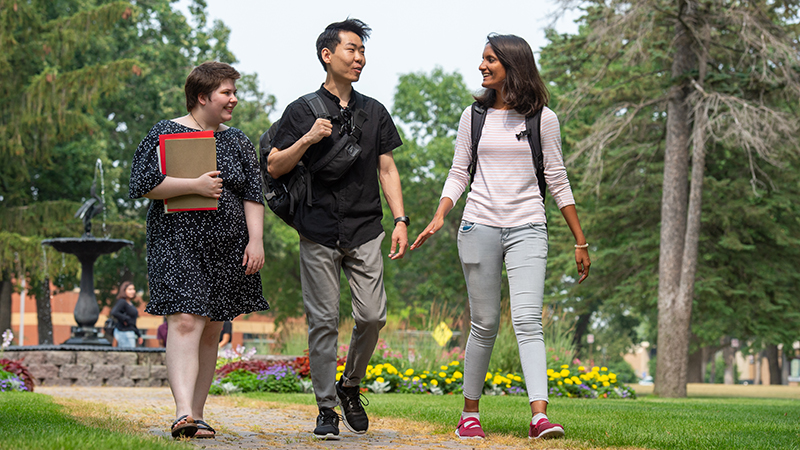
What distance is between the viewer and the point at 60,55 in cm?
2609

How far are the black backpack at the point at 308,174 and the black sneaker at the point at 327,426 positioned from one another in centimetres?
108

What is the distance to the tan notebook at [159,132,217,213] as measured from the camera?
4621mm

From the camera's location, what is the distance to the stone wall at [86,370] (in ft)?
45.9

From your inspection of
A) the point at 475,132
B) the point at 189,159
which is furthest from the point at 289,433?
the point at 475,132

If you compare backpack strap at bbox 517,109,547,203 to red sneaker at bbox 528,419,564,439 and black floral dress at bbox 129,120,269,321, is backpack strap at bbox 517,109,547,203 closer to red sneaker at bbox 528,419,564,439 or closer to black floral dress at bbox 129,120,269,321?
red sneaker at bbox 528,419,564,439

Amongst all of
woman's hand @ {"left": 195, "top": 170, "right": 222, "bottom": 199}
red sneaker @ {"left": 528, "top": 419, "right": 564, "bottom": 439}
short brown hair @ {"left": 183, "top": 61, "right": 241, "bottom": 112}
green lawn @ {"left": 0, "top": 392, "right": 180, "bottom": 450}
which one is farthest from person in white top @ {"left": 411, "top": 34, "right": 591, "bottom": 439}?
green lawn @ {"left": 0, "top": 392, "right": 180, "bottom": 450}

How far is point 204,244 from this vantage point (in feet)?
15.2

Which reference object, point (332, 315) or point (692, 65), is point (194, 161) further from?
point (692, 65)

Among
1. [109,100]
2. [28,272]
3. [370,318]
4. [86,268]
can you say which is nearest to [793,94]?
[86,268]

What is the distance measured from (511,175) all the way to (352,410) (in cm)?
168

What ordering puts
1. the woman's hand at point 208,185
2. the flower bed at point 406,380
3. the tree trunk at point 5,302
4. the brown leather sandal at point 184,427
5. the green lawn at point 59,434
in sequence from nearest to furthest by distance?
the green lawn at point 59,434, the brown leather sandal at point 184,427, the woman's hand at point 208,185, the flower bed at point 406,380, the tree trunk at point 5,302

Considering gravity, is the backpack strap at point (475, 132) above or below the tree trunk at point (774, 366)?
above

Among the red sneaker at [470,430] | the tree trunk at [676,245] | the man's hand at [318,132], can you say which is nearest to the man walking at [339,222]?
the man's hand at [318,132]

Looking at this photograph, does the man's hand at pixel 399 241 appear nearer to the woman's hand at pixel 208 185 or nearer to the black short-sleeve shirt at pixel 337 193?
the black short-sleeve shirt at pixel 337 193
